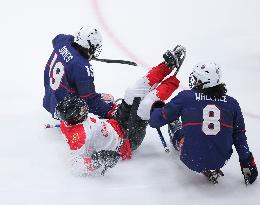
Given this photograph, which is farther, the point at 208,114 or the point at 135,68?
the point at 135,68

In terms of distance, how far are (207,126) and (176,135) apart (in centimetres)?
46

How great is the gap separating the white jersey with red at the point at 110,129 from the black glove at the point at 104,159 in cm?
4

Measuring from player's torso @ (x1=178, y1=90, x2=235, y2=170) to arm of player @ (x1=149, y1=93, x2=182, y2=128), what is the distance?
45mm

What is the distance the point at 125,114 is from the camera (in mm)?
3236

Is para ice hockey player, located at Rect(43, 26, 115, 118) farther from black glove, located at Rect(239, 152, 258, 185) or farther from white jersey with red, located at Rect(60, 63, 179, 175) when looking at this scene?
black glove, located at Rect(239, 152, 258, 185)

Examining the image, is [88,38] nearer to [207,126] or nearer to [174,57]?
[174,57]

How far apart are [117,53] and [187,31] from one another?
3.25 ft

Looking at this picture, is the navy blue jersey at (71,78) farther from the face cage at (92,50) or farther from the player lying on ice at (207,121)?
the player lying on ice at (207,121)

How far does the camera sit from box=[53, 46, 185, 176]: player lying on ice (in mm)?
2898

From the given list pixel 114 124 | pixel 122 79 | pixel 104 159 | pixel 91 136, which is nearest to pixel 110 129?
pixel 114 124

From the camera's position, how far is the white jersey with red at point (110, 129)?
290 centimetres

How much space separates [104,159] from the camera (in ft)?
9.45

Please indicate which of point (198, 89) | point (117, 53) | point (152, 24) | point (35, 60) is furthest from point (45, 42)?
point (198, 89)

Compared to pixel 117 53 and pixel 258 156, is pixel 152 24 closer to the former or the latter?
→ pixel 117 53
